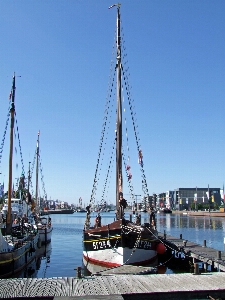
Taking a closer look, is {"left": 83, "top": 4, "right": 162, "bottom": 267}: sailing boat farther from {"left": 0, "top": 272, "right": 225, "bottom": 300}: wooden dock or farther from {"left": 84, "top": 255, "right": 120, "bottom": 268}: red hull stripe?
{"left": 0, "top": 272, "right": 225, "bottom": 300}: wooden dock

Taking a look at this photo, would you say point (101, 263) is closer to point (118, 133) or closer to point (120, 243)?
point (120, 243)

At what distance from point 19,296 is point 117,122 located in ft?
66.7

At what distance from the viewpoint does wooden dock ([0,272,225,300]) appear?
1494 cm

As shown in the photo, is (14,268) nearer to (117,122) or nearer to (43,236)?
(117,122)

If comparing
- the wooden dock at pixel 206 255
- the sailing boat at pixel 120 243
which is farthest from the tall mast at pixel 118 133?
the wooden dock at pixel 206 255

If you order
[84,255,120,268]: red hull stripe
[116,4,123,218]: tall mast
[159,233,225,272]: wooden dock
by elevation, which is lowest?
[84,255,120,268]: red hull stripe

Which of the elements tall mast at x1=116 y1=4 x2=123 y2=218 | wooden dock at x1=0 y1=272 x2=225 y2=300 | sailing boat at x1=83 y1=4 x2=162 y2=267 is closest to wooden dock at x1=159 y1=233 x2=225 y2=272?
sailing boat at x1=83 y1=4 x2=162 y2=267

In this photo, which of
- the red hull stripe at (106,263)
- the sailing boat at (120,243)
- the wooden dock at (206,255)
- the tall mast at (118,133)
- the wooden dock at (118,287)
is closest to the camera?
the wooden dock at (118,287)

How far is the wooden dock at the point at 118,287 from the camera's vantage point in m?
14.9

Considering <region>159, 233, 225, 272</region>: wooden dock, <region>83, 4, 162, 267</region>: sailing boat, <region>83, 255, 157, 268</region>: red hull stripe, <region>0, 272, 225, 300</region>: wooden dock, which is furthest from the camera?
<region>83, 255, 157, 268</region>: red hull stripe

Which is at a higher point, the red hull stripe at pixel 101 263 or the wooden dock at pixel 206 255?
the wooden dock at pixel 206 255

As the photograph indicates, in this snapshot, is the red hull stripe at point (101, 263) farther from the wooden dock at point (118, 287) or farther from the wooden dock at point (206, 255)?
the wooden dock at point (118, 287)

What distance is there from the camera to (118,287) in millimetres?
15898

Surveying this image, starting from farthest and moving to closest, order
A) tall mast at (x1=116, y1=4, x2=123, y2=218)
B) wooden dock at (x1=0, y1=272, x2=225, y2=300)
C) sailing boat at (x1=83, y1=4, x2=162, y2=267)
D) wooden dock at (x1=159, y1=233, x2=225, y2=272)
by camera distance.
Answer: tall mast at (x1=116, y1=4, x2=123, y2=218) < sailing boat at (x1=83, y1=4, x2=162, y2=267) < wooden dock at (x1=159, y1=233, x2=225, y2=272) < wooden dock at (x1=0, y1=272, x2=225, y2=300)
